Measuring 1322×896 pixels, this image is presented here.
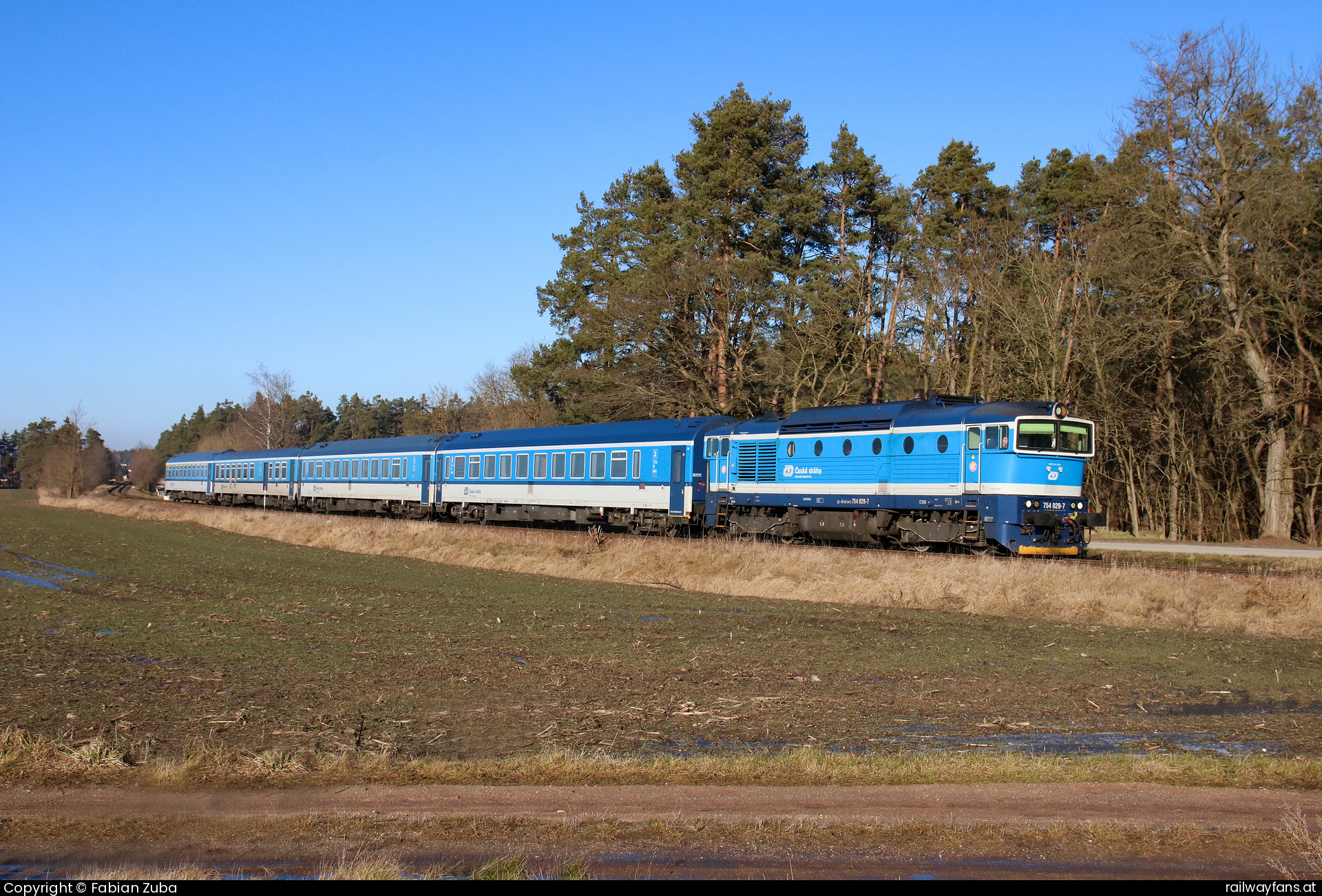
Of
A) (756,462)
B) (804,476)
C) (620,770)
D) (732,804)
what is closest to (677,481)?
(756,462)

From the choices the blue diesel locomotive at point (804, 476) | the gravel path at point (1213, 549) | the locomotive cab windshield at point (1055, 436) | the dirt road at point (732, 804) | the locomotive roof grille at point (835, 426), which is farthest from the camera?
the gravel path at point (1213, 549)

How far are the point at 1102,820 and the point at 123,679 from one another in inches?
386

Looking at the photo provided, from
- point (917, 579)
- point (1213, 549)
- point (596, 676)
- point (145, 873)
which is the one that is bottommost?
point (596, 676)

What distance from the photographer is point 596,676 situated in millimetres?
12055

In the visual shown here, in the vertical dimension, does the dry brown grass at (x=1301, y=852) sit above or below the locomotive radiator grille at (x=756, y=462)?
below

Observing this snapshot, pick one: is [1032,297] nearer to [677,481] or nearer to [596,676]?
[677,481]

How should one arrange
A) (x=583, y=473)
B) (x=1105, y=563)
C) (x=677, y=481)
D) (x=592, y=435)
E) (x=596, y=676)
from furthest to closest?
(x=583, y=473) → (x=592, y=435) → (x=677, y=481) → (x=1105, y=563) → (x=596, y=676)

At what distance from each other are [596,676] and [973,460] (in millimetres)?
13793

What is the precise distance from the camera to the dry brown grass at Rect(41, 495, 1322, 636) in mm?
17734

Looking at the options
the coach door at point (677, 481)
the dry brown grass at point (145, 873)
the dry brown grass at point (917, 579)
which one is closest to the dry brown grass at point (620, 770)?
the dry brown grass at point (145, 873)

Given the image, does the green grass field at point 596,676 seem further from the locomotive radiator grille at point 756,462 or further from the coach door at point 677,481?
the coach door at point 677,481

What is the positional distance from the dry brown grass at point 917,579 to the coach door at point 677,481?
129 inches

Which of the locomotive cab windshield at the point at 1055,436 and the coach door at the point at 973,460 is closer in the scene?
the locomotive cab windshield at the point at 1055,436

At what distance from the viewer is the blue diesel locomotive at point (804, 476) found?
73.5 feet
